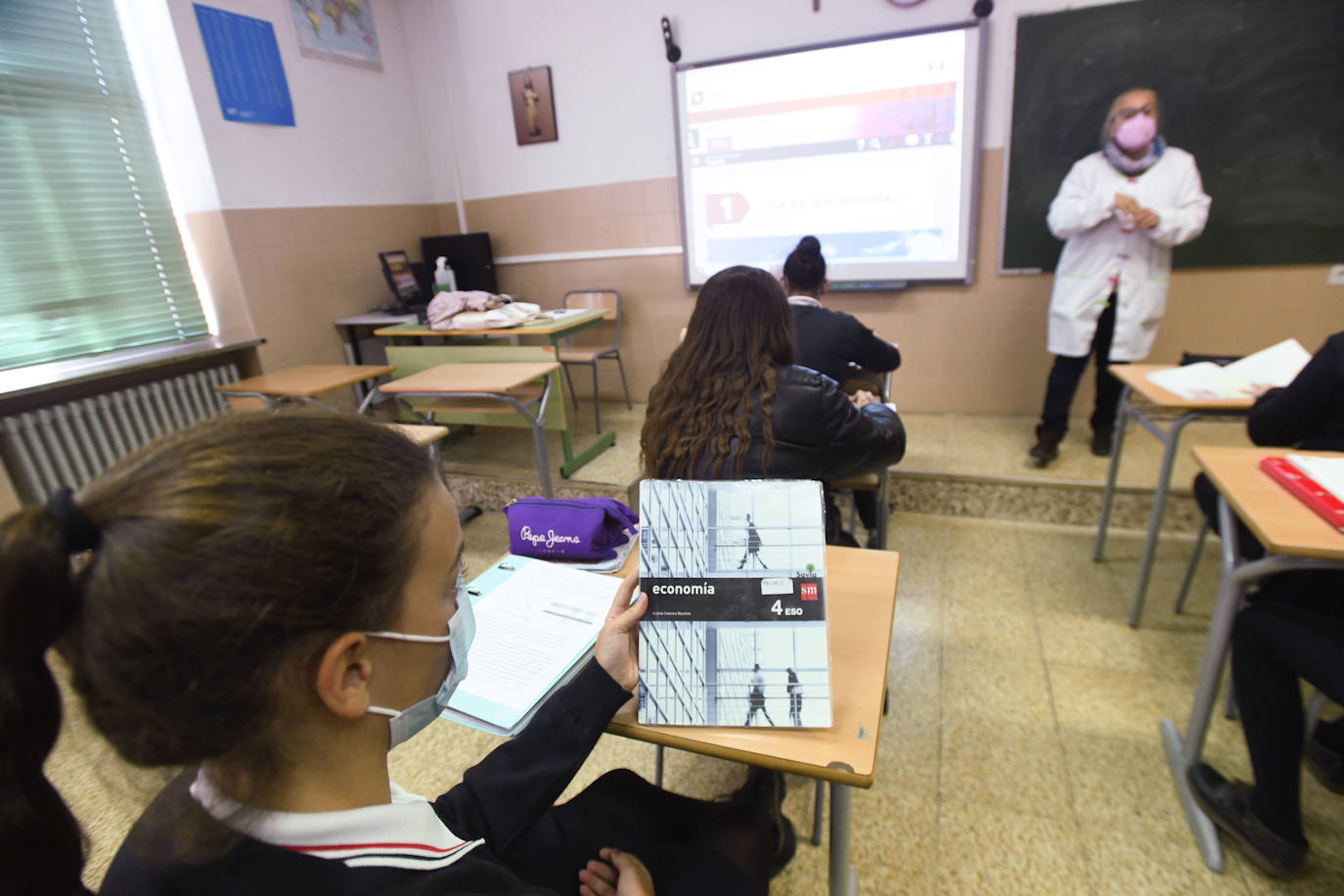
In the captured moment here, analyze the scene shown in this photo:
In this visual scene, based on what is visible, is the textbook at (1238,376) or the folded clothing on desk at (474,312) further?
A: the folded clothing on desk at (474,312)

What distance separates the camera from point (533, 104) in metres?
3.98

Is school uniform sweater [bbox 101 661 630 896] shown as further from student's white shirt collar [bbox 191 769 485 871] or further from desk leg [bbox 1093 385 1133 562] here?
desk leg [bbox 1093 385 1133 562]

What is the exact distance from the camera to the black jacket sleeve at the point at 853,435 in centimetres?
150

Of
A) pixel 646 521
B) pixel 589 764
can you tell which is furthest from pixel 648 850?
pixel 589 764

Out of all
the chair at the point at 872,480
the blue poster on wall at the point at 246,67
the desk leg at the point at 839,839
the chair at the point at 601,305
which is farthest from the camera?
the chair at the point at 601,305

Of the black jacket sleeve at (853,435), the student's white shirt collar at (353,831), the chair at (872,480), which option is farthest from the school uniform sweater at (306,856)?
the chair at (872,480)

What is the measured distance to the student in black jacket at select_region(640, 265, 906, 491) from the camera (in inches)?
56.3

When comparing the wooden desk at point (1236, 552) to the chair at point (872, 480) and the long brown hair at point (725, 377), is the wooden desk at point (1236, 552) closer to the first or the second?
the chair at point (872, 480)

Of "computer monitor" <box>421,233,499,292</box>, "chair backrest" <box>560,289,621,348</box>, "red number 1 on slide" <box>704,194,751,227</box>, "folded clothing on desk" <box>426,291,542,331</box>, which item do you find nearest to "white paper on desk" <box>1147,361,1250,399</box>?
"red number 1 on slide" <box>704,194,751,227</box>

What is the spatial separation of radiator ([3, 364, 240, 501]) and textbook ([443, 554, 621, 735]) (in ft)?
6.42

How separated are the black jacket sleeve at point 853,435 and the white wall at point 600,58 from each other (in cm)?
229

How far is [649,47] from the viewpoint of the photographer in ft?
11.9

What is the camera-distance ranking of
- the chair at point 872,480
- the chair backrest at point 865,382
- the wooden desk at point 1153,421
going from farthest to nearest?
the chair backrest at point 865,382 < the chair at point 872,480 < the wooden desk at point 1153,421

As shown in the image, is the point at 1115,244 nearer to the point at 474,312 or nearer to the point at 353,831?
the point at 474,312
